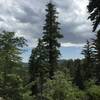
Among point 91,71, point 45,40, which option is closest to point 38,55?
point 45,40

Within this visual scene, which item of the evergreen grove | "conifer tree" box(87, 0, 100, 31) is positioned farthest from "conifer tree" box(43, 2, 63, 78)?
"conifer tree" box(87, 0, 100, 31)

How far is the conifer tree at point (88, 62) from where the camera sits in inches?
3206

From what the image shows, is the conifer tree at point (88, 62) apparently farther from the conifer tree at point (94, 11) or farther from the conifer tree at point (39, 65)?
the conifer tree at point (94, 11)

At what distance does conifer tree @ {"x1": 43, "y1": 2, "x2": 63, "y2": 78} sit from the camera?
64688mm

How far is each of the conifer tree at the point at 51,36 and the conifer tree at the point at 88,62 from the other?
54.8ft

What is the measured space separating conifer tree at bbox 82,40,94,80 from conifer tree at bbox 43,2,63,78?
54.8 ft

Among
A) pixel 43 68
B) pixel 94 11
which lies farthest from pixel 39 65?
pixel 94 11

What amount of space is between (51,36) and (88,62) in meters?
21.5

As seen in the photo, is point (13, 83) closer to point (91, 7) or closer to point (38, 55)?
point (91, 7)

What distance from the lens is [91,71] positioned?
3177 inches

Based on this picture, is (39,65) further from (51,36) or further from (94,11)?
(94,11)

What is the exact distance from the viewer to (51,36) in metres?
64.9

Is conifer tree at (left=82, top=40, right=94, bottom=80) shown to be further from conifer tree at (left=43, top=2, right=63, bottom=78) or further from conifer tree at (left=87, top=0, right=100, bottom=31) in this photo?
conifer tree at (left=87, top=0, right=100, bottom=31)

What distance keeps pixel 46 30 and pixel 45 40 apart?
1.42m
